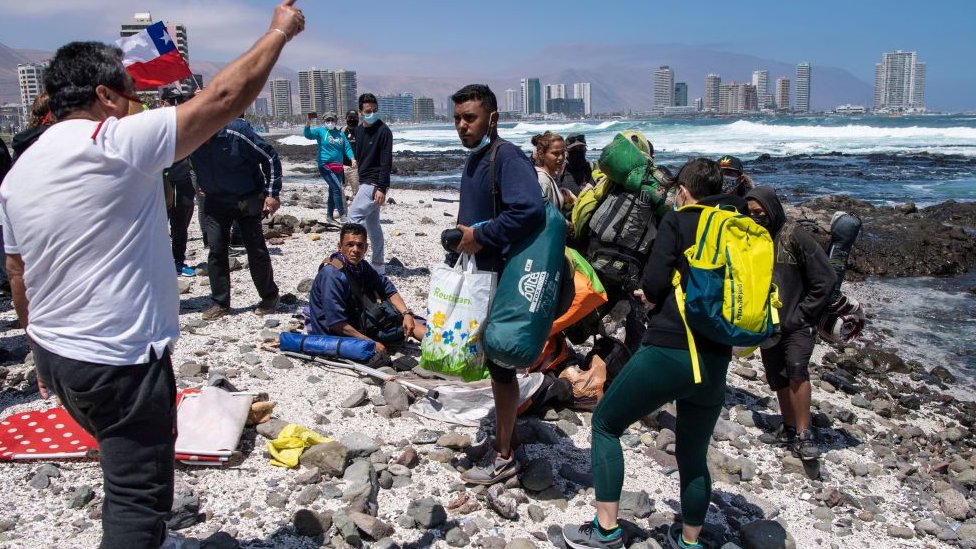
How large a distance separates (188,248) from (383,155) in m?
3.69

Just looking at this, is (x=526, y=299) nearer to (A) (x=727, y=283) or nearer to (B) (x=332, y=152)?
(A) (x=727, y=283)

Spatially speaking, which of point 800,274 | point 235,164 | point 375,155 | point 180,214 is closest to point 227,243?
point 235,164

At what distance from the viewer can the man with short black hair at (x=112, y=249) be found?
6.82 ft

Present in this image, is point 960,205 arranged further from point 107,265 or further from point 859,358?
point 107,265

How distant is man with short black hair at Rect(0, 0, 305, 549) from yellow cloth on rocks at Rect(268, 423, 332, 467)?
1526 millimetres

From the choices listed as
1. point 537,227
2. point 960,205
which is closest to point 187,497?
point 537,227

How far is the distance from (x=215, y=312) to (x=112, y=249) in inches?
188

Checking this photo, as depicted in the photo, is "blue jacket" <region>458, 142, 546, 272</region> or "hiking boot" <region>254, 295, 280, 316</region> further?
"hiking boot" <region>254, 295, 280, 316</region>

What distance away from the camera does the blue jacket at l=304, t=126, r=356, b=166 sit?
12.0 meters

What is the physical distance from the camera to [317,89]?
187 metres

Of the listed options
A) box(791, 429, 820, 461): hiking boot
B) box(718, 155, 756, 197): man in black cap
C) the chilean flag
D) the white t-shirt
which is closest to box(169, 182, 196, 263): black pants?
the chilean flag

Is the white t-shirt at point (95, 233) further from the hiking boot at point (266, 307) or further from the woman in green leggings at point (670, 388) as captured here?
the hiking boot at point (266, 307)

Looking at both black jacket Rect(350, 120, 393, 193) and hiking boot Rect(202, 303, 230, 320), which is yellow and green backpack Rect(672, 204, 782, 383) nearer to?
hiking boot Rect(202, 303, 230, 320)

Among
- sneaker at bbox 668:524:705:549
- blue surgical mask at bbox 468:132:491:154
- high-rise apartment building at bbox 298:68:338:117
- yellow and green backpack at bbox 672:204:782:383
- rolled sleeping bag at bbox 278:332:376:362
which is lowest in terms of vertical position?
sneaker at bbox 668:524:705:549
